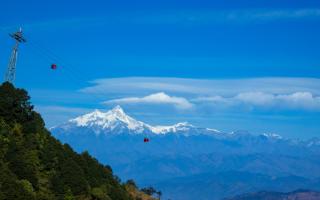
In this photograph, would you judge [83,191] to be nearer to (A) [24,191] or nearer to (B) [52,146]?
(B) [52,146]

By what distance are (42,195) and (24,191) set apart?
652 cm

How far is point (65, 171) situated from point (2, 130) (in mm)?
13040

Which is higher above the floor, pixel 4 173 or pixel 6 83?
pixel 6 83

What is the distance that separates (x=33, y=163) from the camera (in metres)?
88.1

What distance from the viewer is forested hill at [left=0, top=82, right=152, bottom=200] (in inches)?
3118

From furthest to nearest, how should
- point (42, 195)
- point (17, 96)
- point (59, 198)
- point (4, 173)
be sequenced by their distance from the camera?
1. point (17, 96)
2. point (59, 198)
3. point (42, 195)
4. point (4, 173)

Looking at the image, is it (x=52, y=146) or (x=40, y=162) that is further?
(x=52, y=146)

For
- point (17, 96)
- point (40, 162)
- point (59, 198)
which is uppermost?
point (17, 96)

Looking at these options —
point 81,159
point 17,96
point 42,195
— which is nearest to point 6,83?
point 17,96

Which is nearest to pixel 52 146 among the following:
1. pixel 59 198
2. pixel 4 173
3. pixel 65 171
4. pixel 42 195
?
pixel 65 171

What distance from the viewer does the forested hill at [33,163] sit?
79188 mm

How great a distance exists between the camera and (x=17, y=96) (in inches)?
4082

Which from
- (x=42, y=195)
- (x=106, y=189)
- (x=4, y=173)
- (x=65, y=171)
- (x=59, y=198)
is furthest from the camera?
(x=106, y=189)

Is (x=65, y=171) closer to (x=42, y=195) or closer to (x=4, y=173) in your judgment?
(x=42, y=195)
